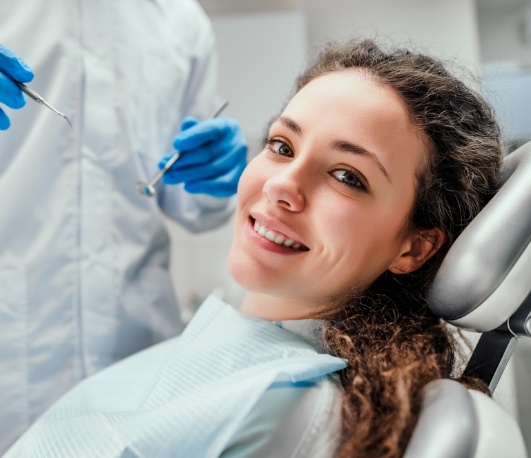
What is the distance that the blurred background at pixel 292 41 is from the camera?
119 inches

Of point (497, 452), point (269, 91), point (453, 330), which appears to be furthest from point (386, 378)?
point (269, 91)

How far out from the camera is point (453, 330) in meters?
1.11

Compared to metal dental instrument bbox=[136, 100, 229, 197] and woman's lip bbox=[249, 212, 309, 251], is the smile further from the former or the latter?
metal dental instrument bbox=[136, 100, 229, 197]

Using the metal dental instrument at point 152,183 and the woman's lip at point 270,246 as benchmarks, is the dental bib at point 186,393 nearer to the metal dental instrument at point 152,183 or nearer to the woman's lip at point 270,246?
the woman's lip at point 270,246

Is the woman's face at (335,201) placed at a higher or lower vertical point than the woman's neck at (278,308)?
higher

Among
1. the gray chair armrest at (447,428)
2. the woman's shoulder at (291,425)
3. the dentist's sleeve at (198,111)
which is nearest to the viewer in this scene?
the gray chair armrest at (447,428)

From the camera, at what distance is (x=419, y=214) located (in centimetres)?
110

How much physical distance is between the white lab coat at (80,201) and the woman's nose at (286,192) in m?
0.54

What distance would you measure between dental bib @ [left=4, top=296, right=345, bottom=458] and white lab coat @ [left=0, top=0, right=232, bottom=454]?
0.16 metres

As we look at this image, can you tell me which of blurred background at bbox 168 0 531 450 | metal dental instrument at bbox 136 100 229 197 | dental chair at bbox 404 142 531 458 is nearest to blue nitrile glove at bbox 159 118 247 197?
metal dental instrument at bbox 136 100 229 197

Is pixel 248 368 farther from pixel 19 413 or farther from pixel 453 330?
pixel 19 413

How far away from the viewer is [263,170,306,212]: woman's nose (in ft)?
3.31

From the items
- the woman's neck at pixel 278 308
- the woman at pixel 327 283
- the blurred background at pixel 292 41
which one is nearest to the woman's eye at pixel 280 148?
the woman at pixel 327 283

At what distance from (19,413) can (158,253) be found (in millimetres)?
494
